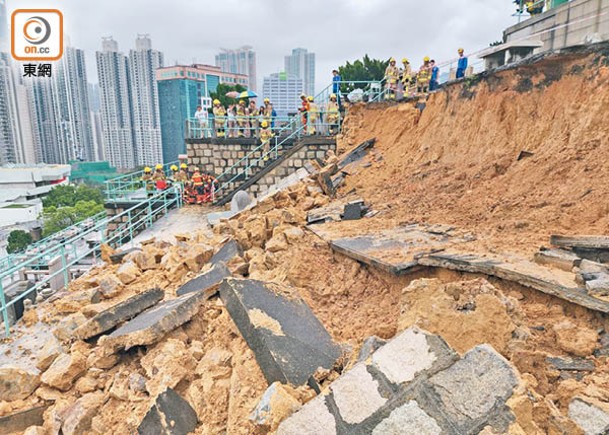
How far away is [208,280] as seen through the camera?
4660 millimetres

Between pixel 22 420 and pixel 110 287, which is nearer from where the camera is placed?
pixel 22 420

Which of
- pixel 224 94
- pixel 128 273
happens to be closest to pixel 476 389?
pixel 128 273

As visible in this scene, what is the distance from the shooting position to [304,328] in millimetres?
3553

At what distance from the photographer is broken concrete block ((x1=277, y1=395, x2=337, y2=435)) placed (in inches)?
86.9

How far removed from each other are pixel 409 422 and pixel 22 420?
344 cm

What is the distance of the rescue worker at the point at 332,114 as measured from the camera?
14242 mm

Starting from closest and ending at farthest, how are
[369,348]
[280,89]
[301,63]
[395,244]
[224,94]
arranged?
[369,348], [395,244], [224,94], [280,89], [301,63]

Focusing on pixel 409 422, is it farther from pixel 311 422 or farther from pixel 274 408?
Result: pixel 274 408

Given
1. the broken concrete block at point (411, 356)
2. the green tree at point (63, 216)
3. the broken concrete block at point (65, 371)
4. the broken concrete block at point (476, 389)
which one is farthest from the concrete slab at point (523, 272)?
the green tree at point (63, 216)

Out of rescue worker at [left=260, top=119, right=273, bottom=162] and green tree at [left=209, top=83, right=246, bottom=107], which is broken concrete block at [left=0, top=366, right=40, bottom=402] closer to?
rescue worker at [left=260, top=119, right=273, bottom=162]

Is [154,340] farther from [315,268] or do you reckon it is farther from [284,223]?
[284,223]

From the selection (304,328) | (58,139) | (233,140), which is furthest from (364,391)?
(58,139)

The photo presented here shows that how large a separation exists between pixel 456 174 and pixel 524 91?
189 cm

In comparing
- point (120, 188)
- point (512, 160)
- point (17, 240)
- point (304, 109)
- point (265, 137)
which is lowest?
point (17, 240)
